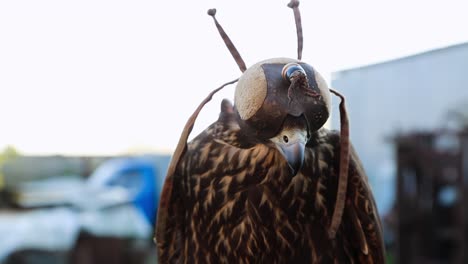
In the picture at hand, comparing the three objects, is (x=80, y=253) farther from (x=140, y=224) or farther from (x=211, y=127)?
(x=211, y=127)

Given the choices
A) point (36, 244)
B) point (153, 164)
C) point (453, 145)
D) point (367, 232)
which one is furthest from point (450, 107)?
point (367, 232)

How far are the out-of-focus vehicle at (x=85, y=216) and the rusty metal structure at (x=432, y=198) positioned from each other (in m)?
2.22

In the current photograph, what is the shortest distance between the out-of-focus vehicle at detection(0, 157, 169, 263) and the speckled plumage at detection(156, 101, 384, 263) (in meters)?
4.83

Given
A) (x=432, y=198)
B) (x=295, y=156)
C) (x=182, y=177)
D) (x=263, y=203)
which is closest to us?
(x=295, y=156)

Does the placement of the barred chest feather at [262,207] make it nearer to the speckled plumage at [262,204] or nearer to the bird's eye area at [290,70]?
the speckled plumage at [262,204]

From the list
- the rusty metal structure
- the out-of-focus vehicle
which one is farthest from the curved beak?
the out-of-focus vehicle

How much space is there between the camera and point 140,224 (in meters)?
6.58

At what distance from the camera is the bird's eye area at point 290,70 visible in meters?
1.13

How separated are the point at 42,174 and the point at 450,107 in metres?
3.83

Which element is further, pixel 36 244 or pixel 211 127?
pixel 36 244

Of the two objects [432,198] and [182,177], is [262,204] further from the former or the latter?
[432,198]

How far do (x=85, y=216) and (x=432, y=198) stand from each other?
3204mm

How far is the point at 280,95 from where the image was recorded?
3.76ft

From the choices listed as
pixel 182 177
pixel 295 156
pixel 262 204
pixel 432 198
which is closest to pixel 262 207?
pixel 262 204
